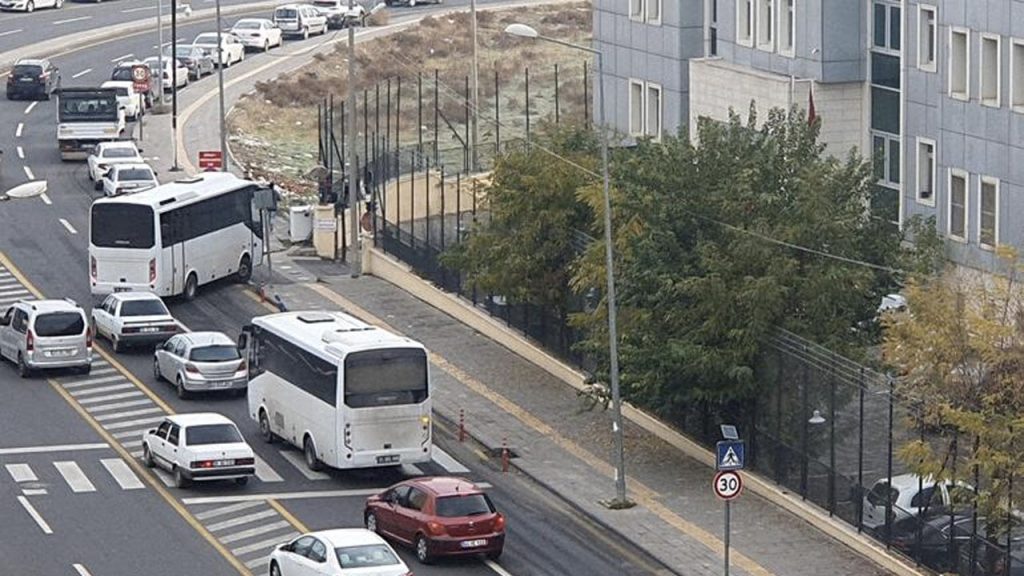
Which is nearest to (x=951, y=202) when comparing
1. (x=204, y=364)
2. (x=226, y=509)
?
(x=204, y=364)

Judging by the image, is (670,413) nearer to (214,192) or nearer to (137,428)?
(137,428)

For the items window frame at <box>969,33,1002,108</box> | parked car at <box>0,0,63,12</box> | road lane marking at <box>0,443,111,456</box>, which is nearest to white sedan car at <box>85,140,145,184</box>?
road lane marking at <box>0,443,111,456</box>

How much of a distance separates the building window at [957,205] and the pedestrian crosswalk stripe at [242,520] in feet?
72.3

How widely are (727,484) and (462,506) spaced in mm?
5696

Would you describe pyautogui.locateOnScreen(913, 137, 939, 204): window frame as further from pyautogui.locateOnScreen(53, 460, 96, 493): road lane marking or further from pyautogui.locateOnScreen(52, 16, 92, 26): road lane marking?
pyautogui.locateOnScreen(52, 16, 92, 26): road lane marking

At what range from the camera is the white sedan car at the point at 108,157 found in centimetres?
8588

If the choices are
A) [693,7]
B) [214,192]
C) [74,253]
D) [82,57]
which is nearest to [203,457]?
[214,192]

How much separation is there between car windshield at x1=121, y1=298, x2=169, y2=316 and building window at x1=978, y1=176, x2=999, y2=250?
2155 centimetres

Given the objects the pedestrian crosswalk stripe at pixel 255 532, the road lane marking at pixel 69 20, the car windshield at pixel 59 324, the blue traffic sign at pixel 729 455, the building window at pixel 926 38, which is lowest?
the pedestrian crosswalk stripe at pixel 255 532

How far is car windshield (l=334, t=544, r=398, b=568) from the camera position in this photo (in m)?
41.7

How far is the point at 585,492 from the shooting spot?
51.8m

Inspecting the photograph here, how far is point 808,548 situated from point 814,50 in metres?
25.7

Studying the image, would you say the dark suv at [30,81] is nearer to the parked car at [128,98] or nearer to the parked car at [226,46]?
the parked car at [128,98]

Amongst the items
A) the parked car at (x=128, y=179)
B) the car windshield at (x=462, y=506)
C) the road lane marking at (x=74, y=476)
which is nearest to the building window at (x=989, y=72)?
the car windshield at (x=462, y=506)
